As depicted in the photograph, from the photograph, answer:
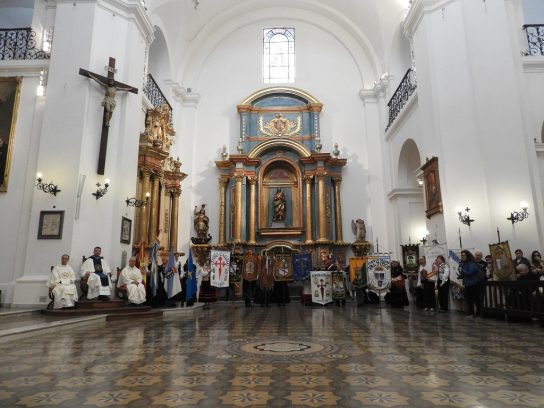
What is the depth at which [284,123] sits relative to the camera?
15.8 m

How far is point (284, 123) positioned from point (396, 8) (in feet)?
18.1

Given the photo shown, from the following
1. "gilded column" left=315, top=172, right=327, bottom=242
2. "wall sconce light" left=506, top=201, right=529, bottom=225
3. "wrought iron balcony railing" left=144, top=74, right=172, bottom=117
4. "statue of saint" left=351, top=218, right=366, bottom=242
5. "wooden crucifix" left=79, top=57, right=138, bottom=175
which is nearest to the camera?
"wall sconce light" left=506, top=201, right=529, bottom=225

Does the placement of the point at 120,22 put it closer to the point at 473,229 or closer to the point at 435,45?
the point at 435,45

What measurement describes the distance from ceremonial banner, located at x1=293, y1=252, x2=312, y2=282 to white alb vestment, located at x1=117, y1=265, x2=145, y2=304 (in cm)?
543

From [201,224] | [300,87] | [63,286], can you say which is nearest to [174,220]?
[201,224]

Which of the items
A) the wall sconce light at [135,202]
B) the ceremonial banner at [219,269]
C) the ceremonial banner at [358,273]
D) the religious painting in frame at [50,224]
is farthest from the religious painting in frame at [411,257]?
the religious painting in frame at [50,224]

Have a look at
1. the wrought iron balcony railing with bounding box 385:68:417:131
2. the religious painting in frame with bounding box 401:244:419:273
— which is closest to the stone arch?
the wrought iron balcony railing with bounding box 385:68:417:131

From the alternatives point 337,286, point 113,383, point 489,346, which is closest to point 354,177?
point 337,286

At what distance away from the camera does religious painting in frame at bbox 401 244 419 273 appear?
11133mm

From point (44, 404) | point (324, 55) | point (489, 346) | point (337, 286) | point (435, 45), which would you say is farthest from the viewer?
point (324, 55)

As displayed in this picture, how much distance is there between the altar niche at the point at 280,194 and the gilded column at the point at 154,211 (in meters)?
4.13

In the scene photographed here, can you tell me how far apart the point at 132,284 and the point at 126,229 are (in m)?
1.77

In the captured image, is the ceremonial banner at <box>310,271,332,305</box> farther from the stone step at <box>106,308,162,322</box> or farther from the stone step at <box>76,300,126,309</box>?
the stone step at <box>76,300,126,309</box>

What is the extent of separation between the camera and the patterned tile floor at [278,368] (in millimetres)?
2477
